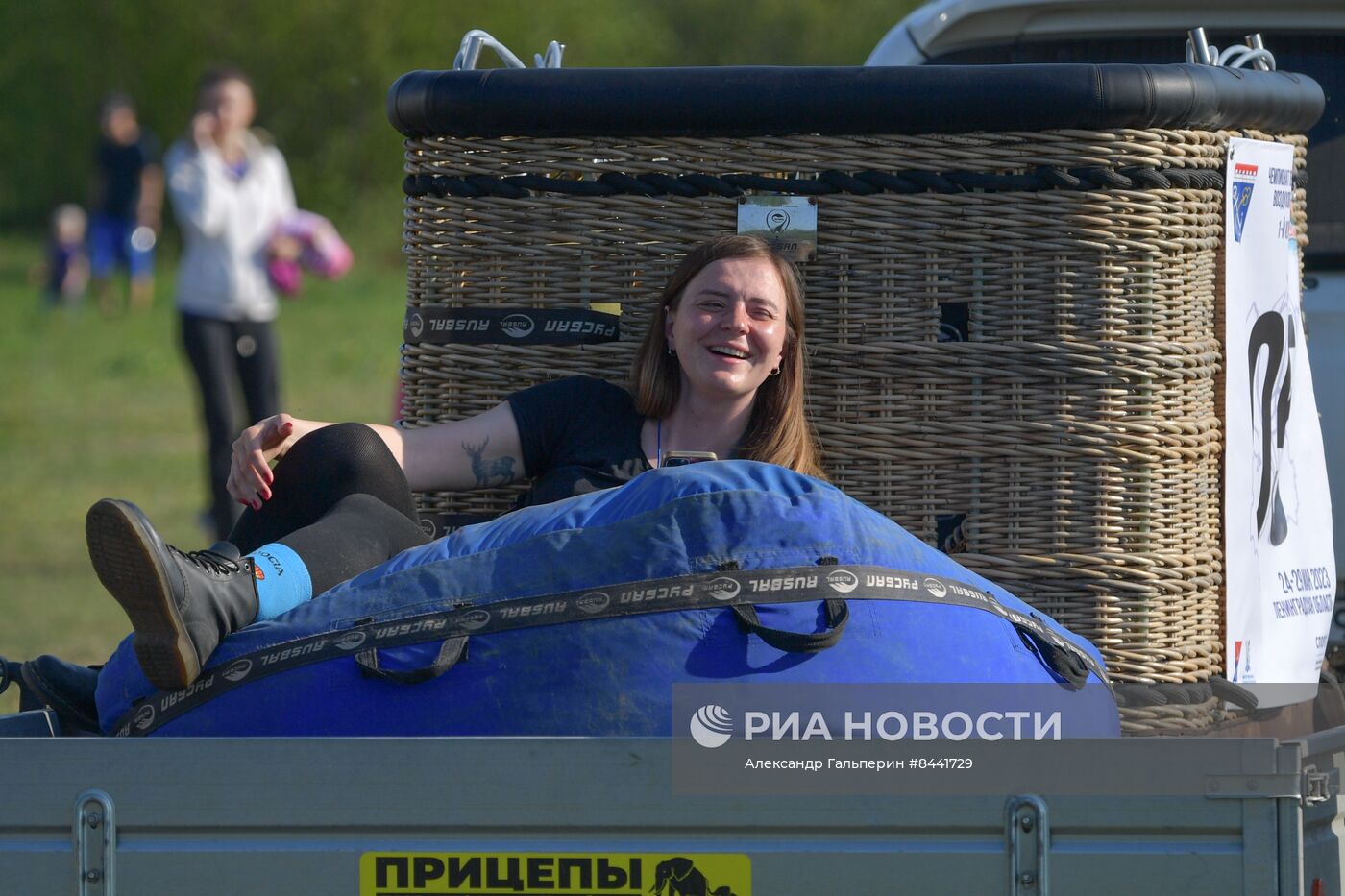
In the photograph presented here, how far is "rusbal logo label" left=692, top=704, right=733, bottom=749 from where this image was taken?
6.88 feet

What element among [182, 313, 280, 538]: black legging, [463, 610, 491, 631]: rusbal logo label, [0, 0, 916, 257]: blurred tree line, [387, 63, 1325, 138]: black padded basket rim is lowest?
[463, 610, 491, 631]: rusbal logo label

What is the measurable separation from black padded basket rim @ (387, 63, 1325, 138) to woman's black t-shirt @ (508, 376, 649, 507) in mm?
456

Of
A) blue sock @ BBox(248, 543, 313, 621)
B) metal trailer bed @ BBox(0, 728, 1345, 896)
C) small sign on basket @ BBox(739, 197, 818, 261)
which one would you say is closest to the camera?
metal trailer bed @ BBox(0, 728, 1345, 896)

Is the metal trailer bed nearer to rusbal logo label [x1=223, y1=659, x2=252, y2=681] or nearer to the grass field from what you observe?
rusbal logo label [x1=223, y1=659, x2=252, y2=681]

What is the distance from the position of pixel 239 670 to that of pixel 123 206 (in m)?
19.6

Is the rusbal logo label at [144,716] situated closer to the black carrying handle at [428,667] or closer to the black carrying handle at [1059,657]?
the black carrying handle at [428,667]

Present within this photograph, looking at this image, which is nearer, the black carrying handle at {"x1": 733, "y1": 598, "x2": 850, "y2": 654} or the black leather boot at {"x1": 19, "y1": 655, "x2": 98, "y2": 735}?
the black carrying handle at {"x1": 733, "y1": 598, "x2": 850, "y2": 654}

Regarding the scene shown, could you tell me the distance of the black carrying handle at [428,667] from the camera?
7.35 feet

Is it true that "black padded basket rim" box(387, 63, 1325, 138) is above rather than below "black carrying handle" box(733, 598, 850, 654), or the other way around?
above

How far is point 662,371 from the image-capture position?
3293 mm

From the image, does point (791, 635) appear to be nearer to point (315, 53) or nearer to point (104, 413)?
point (104, 413)

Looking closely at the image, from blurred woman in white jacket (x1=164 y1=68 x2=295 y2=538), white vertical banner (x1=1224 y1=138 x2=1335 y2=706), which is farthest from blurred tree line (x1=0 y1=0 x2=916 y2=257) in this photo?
Result: white vertical banner (x1=1224 y1=138 x2=1335 y2=706)

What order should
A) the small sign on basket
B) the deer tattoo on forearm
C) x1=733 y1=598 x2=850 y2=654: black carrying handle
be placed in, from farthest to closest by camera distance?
the deer tattoo on forearm, the small sign on basket, x1=733 y1=598 x2=850 y2=654: black carrying handle

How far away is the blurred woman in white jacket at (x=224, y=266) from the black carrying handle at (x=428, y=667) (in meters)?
5.61
